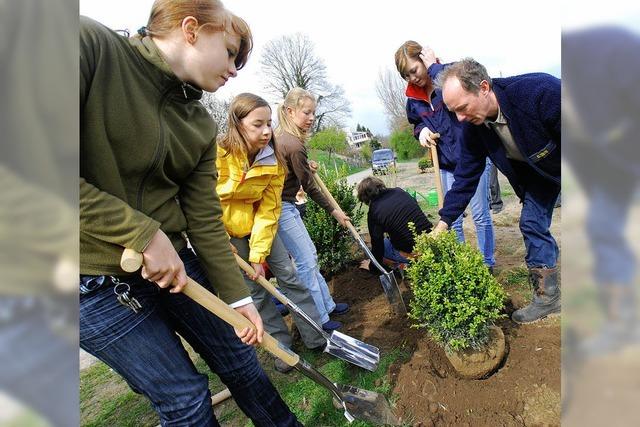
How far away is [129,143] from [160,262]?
0.43m

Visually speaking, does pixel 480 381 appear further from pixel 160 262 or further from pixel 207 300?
pixel 160 262

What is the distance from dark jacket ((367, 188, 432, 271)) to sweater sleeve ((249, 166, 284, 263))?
5.06 feet

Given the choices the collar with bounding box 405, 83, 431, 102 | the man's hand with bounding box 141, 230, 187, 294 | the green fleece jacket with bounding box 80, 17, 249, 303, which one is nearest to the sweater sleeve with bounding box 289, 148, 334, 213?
the collar with bounding box 405, 83, 431, 102

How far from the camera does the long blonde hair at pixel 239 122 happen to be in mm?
2982

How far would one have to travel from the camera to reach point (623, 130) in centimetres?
41

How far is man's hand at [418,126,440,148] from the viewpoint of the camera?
426cm

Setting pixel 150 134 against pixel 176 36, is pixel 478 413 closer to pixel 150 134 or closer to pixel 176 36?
pixel 150 134

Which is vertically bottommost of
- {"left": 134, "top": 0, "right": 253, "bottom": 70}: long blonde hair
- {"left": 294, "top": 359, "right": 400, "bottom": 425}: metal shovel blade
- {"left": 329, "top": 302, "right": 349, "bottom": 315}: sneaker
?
{"left": 329, "top": 302, "right": 349, "bottom": 315}: sneaker

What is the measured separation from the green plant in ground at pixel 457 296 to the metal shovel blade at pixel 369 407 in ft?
1.95

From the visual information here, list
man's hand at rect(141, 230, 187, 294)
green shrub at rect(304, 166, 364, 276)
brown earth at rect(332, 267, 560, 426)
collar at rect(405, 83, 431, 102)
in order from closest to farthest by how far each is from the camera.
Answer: man's hand at rect(141, 230, 187, 294)
brown earth at rect(332, 267, 560, 426)
collar at rect(405, 83, 431, 102)
green shrub at rect(304, 166, 364, 276)

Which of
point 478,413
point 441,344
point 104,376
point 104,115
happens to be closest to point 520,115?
point 441,344

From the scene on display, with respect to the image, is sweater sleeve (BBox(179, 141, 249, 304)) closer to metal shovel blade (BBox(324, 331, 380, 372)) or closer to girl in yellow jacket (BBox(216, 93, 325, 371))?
girl in yellow jacket (BBox(216, 93, 325, 371))

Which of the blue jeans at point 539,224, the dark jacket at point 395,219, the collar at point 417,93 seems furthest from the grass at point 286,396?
the collar at point 417,93

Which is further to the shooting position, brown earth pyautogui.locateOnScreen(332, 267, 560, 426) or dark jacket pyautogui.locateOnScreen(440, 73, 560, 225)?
dark jacket pyautogui.locateOnScreen(440, 73, 560, 225)
